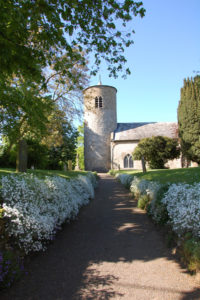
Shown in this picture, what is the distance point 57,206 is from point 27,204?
1266mm

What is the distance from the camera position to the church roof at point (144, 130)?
3470cm

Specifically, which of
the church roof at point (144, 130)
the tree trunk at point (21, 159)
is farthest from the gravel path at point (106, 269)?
the church roof at point (144, 130)

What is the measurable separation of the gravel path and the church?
29.8m

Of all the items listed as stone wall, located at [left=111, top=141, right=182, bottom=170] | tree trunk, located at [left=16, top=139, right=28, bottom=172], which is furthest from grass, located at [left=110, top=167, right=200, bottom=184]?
stone wall, located at [left=111, top=141, right=182, bottom=170]

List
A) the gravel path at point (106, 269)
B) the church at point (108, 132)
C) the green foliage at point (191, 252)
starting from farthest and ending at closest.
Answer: the church at point (108, 132) < the green foliage at point (191, 252) < the gravel path at point (106, 269)

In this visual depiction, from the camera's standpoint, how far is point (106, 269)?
386 cm

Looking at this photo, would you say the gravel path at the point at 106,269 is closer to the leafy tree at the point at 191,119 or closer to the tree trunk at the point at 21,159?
the tree trunk at the point at 21,159

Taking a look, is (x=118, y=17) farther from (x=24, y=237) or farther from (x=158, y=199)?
(x=24, y=237)

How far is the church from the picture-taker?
117 ft

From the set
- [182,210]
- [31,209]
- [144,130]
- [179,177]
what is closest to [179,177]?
[179,177]

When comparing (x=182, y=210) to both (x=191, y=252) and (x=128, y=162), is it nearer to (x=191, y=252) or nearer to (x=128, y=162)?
(x=191, y=252)

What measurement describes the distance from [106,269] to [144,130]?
33333 mm

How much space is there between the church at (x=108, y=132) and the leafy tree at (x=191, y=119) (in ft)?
37.9

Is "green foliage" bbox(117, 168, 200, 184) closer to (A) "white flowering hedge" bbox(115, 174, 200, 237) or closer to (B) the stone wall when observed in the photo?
(A) "white flowering hedge" bbox(115, 174, 200, 237)
